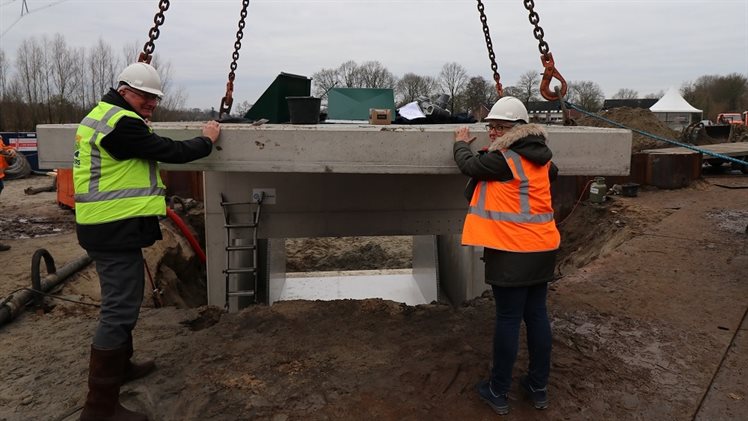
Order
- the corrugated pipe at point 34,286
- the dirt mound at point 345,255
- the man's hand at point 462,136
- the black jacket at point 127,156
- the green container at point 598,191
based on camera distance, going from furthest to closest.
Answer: the dirt mound at point 345,255
the green container at point 598,191
the corrugated pipe at point 34,286
the man's hand at point 462,136
the black jacket at point 127,156

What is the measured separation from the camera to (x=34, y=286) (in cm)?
532

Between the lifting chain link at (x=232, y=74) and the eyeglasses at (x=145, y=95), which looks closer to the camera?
the eyeglasses at (x=145, y=95)

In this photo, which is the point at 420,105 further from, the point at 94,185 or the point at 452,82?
the point at 452,82

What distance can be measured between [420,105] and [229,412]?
4705 mm

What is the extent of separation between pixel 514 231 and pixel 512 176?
30 cm

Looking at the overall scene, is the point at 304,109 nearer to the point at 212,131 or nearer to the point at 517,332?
the point at 212,131

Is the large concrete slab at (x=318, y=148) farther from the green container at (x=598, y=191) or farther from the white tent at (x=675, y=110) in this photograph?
the white tent at (x=675, y=110)

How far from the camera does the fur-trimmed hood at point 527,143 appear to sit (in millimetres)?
2869

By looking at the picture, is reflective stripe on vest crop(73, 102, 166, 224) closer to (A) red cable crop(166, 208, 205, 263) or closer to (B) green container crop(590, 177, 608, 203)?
(A) red cable crop(166, 208, 205, 263)

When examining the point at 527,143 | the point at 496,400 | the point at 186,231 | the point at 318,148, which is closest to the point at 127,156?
the point at 318,148

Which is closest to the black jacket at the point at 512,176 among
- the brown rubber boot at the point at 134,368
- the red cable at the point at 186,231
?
the brown rubber boot at the point at 134,368

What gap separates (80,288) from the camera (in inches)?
241

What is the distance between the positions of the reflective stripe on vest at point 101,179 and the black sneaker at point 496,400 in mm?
2242

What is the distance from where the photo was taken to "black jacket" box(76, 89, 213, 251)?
2787 mm
